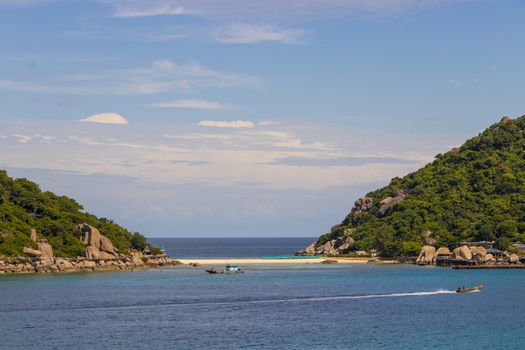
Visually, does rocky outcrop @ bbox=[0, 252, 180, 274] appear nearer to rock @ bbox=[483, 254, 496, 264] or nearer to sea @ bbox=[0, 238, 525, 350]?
sea @ bbox=[0, 238, 525, 350]

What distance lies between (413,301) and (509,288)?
29580 millimetres

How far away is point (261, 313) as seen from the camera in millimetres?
103938

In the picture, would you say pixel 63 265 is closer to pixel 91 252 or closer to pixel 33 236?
pixel 33 236

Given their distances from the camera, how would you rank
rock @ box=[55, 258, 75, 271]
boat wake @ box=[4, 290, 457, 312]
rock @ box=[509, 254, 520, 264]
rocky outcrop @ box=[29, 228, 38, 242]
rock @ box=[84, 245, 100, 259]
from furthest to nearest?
rock @ box=[84, 245, 100, 259], rock @ box=[509, 254, 520, 264], rocky outcrop @ box=[29, 228, 38, 242], rock @ box=[55, 258, 75, 271], boat wake @ box=[4, 290, 457, 312]

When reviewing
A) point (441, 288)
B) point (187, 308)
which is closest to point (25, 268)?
point (187, 308)

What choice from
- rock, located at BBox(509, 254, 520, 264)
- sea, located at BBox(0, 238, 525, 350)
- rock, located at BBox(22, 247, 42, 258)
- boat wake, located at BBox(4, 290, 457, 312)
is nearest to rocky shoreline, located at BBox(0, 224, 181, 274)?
rock, located at BBox(22, 247, 42, 258)

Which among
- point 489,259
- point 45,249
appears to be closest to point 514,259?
point 489,259

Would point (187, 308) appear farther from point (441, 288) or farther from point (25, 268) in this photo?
point (25, 268)

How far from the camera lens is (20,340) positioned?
3253 inches

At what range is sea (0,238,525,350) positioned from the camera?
3248 inches

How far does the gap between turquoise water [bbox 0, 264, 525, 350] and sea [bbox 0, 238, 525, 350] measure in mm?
140

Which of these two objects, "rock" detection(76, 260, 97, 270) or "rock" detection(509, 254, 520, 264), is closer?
"rock" detection(76, 260, 97, 270)

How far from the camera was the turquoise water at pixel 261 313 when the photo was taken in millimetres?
82562

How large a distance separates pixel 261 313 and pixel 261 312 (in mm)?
1064
